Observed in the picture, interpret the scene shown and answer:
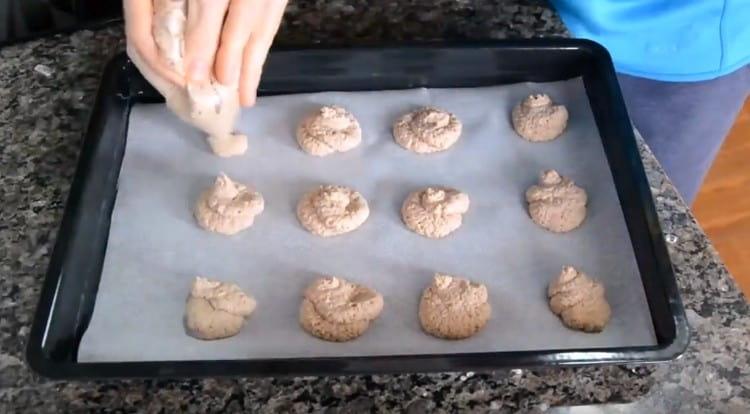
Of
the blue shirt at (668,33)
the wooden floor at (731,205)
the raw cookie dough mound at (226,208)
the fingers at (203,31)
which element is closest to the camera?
the fingers at (203,31)

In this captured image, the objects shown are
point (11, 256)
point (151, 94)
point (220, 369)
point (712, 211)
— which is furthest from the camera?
point (712, 211)

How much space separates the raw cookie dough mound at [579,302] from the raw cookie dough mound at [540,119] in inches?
7.3

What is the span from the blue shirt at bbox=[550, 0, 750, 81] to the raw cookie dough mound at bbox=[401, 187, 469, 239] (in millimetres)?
262

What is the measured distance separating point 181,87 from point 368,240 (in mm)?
230

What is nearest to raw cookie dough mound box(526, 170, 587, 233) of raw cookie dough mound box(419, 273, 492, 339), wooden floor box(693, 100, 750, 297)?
raw cookie dough mound box(419, 273, 492, 339)

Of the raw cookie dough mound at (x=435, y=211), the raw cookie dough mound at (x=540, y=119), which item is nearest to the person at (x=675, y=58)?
the raw cookie dough mound at (x=540, y=119)

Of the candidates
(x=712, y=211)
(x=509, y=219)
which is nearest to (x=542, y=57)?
(x=509, y=219)

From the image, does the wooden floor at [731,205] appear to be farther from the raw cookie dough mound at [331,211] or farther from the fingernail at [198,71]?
the fingernail at [198,71]

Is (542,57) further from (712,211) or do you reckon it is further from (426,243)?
(712,211)

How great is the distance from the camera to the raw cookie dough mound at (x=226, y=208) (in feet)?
2.77

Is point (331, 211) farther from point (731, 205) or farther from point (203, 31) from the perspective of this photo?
point (731, 205)

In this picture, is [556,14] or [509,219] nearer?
[509,219]

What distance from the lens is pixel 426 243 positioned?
0.85 meters

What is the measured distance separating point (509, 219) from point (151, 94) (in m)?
0.39
